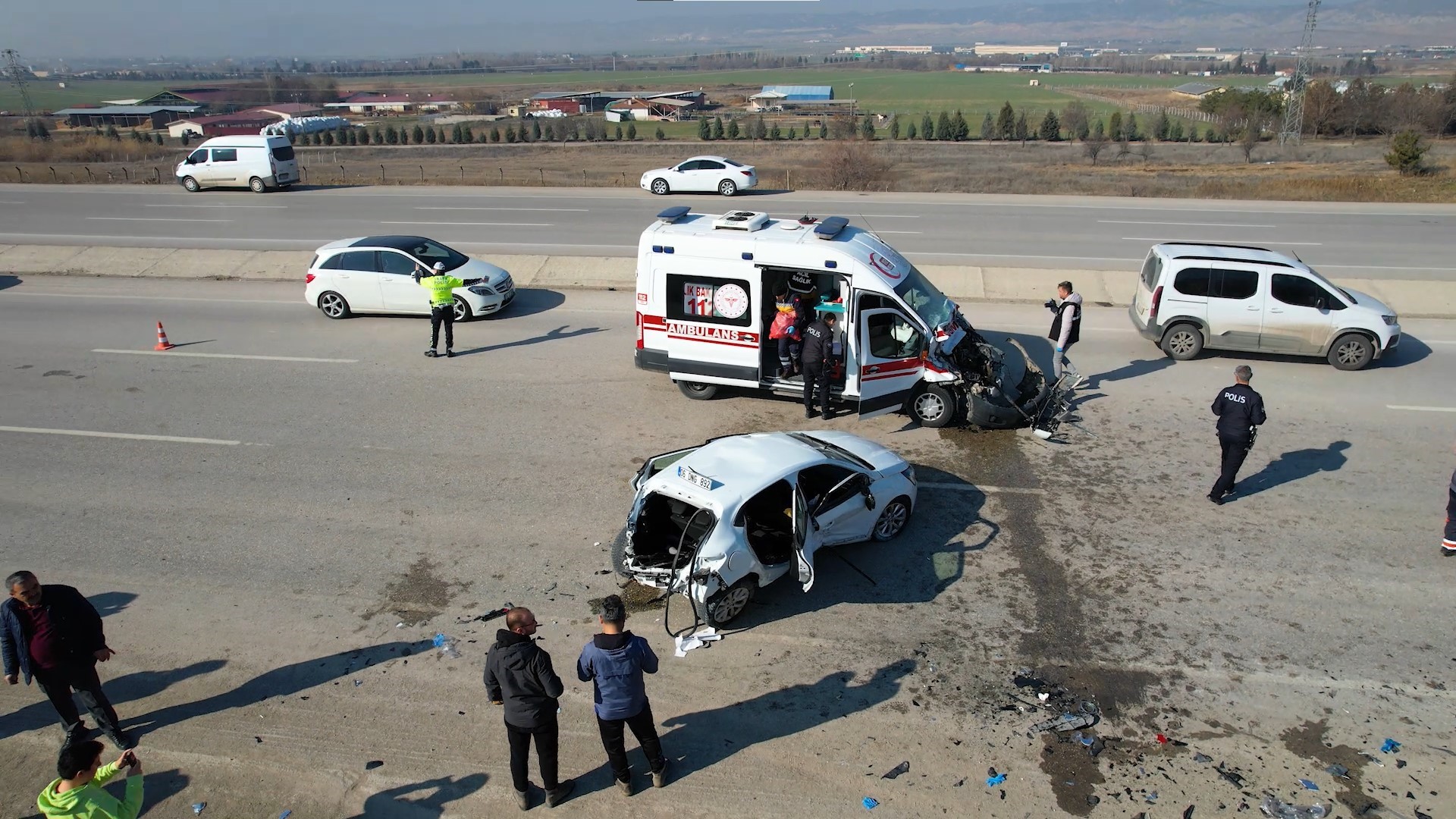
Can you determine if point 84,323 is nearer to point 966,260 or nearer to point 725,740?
point 725,740

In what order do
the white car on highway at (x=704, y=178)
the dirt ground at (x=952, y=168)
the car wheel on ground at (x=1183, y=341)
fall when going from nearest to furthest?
the car wheel on ground at (x=1183, y=341), the white car on highway at (x=704, y=178), the dirt ground at (x=952, y=168)

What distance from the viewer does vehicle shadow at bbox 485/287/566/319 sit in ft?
57.1

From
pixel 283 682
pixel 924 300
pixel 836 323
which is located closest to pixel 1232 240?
pixel 924 300

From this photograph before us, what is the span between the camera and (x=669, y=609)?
8078mm

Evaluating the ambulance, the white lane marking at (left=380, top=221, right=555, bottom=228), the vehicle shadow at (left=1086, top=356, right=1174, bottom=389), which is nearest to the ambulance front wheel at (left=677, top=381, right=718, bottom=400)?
the ambulance

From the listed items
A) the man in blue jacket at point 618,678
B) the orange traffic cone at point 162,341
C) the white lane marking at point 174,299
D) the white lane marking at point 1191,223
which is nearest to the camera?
the man in blue jacket at point 618,678

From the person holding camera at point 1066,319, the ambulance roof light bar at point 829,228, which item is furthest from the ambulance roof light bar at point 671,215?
the person holding camera at point 1066,319

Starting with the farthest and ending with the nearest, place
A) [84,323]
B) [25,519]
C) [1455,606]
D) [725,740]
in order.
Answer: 1. [84,323]
2. [25,519]
3. [1455,606]
4. [725,740]

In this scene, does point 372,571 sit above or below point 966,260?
below

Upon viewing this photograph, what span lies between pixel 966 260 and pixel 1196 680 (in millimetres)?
15353

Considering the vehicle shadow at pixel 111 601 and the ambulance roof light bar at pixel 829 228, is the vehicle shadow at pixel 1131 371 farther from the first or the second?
the vehicle shadow at pixel 111 601

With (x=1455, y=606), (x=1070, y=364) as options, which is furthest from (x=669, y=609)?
(x=1070, y=364)

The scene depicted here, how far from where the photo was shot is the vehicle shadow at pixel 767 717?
6.46 metres

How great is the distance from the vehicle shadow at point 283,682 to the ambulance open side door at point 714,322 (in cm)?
590
